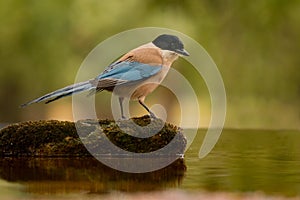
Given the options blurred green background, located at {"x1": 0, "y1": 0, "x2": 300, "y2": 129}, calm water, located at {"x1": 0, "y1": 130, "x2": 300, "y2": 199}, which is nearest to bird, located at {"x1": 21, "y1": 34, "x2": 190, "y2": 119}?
calm water, located at {"x1": 0, "y1": 130, "x2": 300, "y2": 199}

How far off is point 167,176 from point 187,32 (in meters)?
7.27

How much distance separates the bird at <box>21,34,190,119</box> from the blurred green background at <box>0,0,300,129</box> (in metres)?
6.19

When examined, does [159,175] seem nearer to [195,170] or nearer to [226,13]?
[195,170]

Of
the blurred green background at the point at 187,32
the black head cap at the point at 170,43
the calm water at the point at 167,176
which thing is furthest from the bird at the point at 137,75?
the blurred green background at the point at 187,32

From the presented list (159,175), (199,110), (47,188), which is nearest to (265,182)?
(159,175)

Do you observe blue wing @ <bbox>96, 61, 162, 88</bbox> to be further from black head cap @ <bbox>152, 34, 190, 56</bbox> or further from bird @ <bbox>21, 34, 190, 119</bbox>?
black head cap @ <bbox>152, 34, 190, 56</bbox>

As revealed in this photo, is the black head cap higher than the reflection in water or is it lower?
higher

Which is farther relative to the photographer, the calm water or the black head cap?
the black head cap

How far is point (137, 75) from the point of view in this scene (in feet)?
15.7

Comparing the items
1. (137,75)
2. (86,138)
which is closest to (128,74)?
(137,75)

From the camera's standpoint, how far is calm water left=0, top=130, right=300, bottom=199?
3.35 metres

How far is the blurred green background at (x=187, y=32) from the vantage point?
445 inches

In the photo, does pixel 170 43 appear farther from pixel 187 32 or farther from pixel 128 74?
pixel 187 32

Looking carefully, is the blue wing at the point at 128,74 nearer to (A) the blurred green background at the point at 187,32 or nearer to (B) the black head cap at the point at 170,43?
(B) the black head cap at the point at 170,43
